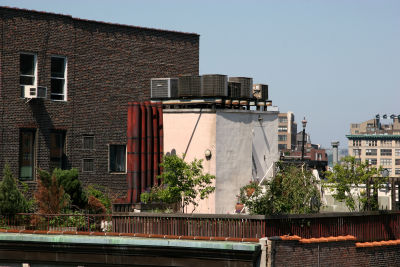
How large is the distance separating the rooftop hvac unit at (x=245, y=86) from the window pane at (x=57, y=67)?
9.38 m

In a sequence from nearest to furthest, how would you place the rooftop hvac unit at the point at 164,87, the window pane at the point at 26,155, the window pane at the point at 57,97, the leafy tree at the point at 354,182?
the leafy tree at the point at 354,182, the window pane at the point at 26,155, the window pane at the point at 57,97, the rooftop hvac unit at the point at 164,87

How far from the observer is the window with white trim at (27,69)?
38.9 m

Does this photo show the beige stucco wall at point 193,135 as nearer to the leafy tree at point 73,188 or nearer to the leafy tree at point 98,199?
the leafy tree at point 98,199

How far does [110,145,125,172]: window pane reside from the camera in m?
42.7

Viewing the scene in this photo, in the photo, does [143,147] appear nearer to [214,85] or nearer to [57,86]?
[214,85]

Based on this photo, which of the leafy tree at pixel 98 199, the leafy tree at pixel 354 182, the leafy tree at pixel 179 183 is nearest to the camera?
the leafy tree at pixel 179 183

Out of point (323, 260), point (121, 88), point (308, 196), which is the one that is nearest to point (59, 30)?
point (121, 88)

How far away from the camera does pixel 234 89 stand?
4138 centimetres

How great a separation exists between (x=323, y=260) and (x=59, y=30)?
19.5 meters

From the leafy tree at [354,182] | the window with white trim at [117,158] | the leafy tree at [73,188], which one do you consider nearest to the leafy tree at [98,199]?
the leafy tree at [73,188]

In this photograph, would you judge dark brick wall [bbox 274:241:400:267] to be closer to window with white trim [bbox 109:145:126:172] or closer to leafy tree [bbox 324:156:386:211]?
leafy tree [bbox 324:156:386:211]

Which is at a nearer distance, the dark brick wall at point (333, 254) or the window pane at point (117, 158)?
the dark brick wall at point (333, 254)

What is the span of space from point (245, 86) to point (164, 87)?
4541mm

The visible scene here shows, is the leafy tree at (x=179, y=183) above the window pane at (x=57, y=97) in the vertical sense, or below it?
below
